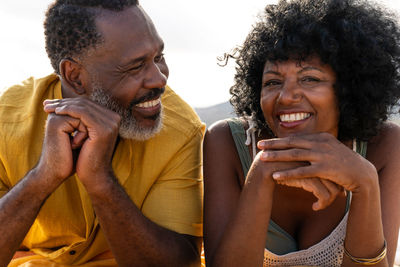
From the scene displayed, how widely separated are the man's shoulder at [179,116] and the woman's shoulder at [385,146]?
1178 mm

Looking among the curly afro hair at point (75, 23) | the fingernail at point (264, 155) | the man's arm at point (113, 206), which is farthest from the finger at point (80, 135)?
the fingernail at point (264, 155)

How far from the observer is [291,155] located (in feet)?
8.63

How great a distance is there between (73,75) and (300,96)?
59.1 inches

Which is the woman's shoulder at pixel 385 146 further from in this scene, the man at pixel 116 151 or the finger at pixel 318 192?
the man at pixel 116 151

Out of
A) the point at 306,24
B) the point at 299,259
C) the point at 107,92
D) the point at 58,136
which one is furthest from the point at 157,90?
the point at 299,259

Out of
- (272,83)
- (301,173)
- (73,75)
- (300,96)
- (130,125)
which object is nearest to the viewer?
(301,173)

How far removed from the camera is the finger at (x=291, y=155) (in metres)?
2.59

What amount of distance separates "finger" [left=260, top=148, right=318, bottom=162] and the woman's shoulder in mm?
844

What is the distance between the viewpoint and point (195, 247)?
3.19 meters

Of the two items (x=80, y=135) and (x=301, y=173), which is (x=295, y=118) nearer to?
(x=301, y=173)

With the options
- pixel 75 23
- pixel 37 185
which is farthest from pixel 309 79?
pixel 37 185

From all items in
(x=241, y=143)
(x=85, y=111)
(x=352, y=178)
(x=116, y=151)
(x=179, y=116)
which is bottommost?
(x=352, y=178)

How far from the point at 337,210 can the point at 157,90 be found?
144cm

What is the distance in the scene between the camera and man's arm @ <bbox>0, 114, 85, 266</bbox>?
105 inches
